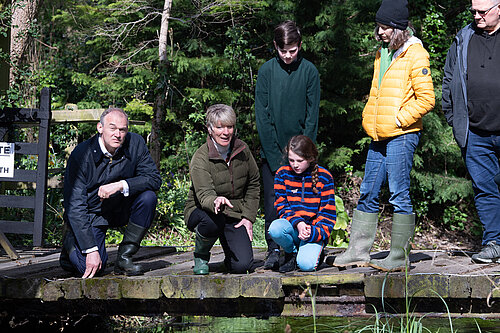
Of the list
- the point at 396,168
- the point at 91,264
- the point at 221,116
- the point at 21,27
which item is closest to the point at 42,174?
the point at 91,264

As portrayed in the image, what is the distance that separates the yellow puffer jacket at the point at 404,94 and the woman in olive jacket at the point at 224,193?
109 cm

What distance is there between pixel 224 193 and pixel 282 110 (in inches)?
35.7

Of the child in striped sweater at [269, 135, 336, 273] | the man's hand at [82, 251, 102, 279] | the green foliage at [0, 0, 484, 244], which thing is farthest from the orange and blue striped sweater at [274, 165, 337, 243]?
the green foliage at [0, 0, 484, 244]

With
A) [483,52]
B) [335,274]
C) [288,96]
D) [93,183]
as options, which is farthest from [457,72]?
[93,183]

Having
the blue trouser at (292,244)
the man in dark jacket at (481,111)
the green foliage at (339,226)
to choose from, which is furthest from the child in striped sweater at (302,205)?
the green foliage at (339,226)

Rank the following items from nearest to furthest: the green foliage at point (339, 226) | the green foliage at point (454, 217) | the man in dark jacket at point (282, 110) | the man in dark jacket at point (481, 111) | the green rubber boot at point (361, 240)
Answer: the man in dark jacket at point (481, 111) < the green rubber boot at point (361, 240) < the man in dark jacket at point (282, 110) < the green foliage at point (339, 226) < the green foliage at point (454, 217)

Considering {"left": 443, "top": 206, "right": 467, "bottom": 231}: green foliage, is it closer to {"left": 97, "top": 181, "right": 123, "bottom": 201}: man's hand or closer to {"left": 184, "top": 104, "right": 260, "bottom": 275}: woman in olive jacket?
{"left": 184, "top": 104, "right": 260, "bottom": 275}: woman in olive jacket

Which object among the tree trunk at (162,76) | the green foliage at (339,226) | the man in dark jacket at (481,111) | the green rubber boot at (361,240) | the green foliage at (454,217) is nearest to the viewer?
the man in dark jacket at (481,111)

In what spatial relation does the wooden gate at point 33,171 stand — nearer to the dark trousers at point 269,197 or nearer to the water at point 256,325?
the water at point 256,325

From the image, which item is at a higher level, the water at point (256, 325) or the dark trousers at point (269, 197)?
the dark trousers at point (269, 197)

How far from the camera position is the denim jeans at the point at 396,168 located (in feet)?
15.1

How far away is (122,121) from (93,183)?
1.76ft

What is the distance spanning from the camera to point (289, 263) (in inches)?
182

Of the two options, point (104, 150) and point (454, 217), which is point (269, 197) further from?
point (454, 217)
